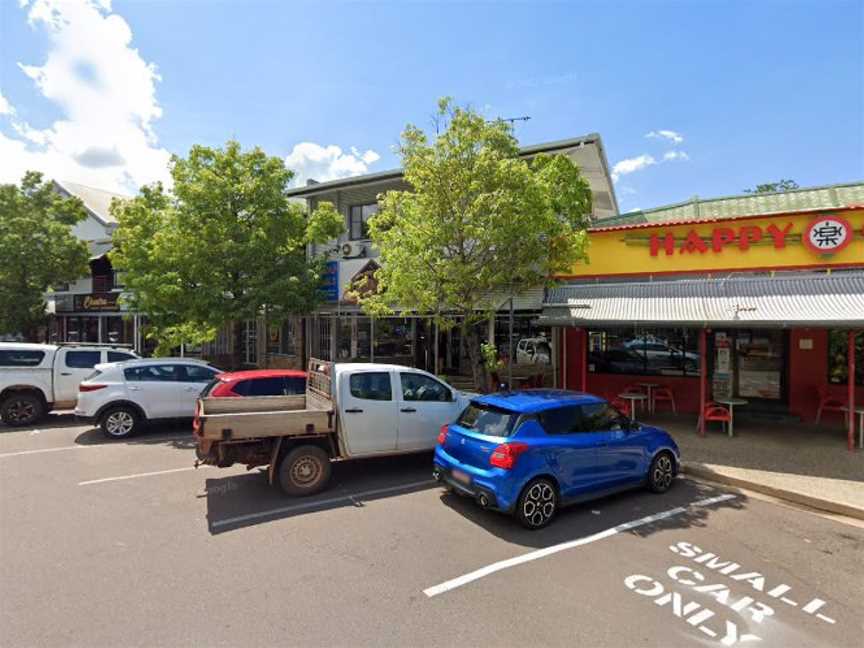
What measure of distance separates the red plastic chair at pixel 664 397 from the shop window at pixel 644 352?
47 centimetres

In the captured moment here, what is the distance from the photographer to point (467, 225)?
8820 mm

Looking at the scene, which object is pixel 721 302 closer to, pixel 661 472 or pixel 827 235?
pixel 827 235

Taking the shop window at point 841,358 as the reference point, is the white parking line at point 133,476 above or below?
below

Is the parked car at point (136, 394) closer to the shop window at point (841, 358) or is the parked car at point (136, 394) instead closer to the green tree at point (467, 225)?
the green tree at point (467, 225)

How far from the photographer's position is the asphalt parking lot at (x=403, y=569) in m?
3.78

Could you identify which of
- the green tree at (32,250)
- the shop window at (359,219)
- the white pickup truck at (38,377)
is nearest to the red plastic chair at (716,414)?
the shop window at (359,219)

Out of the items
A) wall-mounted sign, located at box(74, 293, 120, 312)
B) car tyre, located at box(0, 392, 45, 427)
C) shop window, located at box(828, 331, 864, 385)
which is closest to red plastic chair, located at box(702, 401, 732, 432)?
shop window, located at box(828, 331, 864, 385)

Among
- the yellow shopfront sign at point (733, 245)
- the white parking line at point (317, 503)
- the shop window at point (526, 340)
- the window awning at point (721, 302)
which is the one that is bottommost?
the white parking line at point (317, 503)

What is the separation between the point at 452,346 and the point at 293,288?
6.16 m

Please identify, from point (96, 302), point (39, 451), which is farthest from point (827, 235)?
point (96, 302)

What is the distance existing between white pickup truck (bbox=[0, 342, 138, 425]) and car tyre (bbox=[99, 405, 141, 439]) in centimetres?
243

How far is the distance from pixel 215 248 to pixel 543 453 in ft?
32.4

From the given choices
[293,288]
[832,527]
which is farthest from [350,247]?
[832,527]

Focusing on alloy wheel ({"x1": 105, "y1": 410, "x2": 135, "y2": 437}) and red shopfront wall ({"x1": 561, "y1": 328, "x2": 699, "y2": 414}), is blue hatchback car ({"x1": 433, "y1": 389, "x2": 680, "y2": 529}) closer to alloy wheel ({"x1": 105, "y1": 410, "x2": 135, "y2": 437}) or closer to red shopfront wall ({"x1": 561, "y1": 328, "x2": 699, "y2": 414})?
red shopfront wall ({"x1": 561, "y1": 328, "x2": 699, "y2": 414})
